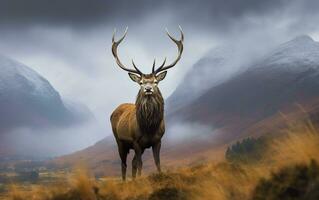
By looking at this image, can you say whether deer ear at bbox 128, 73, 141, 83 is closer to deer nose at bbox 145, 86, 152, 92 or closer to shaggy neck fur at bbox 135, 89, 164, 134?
shaggy neck fur at bbox 135, 89, 164, 134

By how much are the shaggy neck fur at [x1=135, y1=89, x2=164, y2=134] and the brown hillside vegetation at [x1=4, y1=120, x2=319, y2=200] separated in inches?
98.9

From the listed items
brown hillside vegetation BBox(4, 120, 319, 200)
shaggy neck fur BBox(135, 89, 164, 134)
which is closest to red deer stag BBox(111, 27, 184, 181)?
shaggy neck fur BBox(135, 89, 164, 134)

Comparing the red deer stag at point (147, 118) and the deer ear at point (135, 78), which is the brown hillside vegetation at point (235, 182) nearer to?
the red deer stag at point (147, 118)

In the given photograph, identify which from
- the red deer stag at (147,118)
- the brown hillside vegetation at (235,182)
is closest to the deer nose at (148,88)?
the red deer stag at (147,118)

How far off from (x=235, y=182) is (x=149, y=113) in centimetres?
576

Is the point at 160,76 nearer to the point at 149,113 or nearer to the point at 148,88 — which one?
the point at 148,88

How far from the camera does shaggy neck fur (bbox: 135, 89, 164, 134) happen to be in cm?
1391

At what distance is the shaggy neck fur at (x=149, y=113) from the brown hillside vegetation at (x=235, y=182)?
2.51m

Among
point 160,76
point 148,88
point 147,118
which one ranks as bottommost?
point 147,118

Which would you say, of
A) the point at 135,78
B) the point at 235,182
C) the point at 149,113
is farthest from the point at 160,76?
the point at 235,182

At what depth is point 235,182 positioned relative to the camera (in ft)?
27.8

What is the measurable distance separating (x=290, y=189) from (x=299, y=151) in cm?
70

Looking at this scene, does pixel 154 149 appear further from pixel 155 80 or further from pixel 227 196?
pixel 227 196

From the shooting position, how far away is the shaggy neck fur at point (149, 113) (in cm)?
1391
